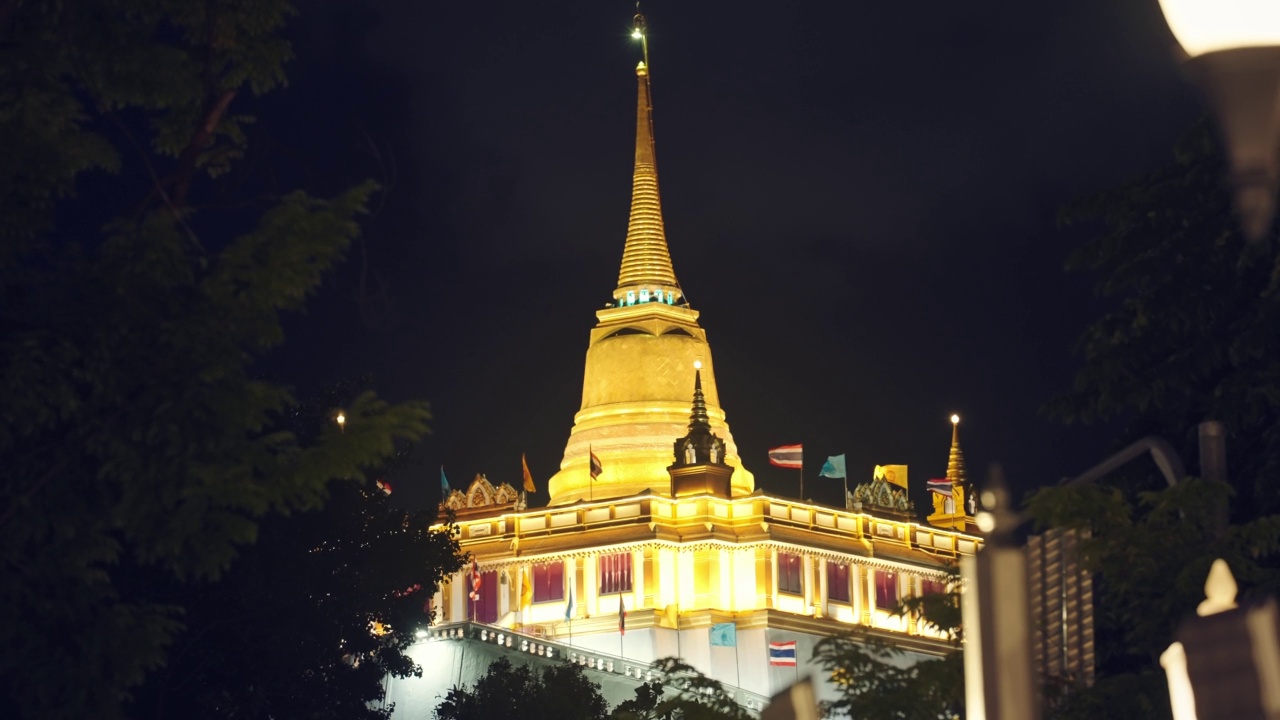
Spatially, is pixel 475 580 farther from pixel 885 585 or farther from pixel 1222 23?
pixel 1222 23

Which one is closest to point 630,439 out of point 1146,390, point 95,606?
point 1146,390

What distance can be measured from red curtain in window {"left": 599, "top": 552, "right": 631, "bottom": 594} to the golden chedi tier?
24.9 feet

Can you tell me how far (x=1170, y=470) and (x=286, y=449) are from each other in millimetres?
9401

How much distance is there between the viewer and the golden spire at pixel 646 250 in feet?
364

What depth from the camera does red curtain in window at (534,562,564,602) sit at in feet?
310

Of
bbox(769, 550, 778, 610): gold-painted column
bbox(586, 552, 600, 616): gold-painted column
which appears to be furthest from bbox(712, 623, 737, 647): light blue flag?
bbox(586, 552, 600, 616): gold-painted column

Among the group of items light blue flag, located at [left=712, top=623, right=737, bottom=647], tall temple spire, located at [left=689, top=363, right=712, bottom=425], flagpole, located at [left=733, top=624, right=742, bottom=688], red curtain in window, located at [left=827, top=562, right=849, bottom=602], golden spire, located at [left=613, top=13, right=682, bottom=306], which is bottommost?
flagpole, located at [left=733, top=624, right=742, bottom=688]

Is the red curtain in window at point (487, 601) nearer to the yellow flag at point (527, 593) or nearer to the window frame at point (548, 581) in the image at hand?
the yellow flag at point (527, 593)

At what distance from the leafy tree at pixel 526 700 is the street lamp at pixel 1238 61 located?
193 feet

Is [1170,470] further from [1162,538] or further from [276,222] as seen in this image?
[276,222]

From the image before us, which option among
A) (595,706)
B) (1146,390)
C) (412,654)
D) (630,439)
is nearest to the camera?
(1146,390)

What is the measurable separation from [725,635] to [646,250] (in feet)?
89.6

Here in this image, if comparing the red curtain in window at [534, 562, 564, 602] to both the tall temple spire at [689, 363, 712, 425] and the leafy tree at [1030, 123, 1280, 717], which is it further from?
the leafy tree at [1030, 123, 1280, 717]

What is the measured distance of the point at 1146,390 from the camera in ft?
104
